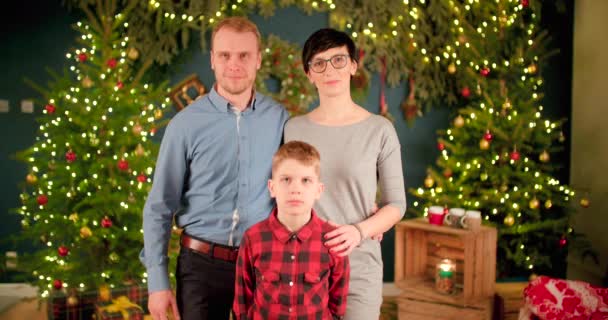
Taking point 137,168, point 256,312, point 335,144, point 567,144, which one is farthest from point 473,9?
point 256,312

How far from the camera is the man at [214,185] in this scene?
1.81m

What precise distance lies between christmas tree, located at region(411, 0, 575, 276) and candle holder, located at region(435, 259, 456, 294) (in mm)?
595

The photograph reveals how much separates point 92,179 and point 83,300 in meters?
0.79

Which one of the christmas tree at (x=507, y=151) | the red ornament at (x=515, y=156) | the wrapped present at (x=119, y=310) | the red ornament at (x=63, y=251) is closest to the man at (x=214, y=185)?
the wrapped present at (x=119, y=310)

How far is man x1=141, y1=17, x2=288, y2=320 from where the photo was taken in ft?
5.93

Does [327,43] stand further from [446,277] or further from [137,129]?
[446,277]

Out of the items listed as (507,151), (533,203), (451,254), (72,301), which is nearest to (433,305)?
(451,254)

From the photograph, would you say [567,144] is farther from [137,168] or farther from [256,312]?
[256,312]

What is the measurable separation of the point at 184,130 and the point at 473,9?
3602 millimetres

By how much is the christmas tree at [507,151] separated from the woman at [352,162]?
8.46ft

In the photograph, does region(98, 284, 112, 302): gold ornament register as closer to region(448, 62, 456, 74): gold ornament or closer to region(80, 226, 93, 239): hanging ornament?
region(80, 226, 93, 239): hanging ornament

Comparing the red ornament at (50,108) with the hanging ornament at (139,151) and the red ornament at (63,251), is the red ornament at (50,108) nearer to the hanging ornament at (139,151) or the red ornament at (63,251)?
the hanging ornament at (139,151)

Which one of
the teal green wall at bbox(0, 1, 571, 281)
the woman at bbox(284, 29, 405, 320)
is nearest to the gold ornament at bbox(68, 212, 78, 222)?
the teal green wall at bbox(0, 1, 571, 281)

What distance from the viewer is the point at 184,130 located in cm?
184
